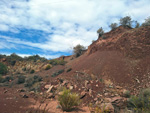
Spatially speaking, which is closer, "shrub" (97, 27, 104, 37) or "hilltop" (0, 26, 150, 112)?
"hilltop" (0, 26, 150, 112)

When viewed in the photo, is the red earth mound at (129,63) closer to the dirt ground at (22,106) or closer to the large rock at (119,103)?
the large rock at (119,103)

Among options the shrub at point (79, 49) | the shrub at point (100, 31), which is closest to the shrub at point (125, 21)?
the shrub at point (100, 31)

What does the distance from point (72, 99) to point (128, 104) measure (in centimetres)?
320

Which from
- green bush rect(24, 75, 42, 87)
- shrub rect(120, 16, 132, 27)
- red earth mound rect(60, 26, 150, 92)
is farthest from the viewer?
shrub rect(120, 16, 132, 27)

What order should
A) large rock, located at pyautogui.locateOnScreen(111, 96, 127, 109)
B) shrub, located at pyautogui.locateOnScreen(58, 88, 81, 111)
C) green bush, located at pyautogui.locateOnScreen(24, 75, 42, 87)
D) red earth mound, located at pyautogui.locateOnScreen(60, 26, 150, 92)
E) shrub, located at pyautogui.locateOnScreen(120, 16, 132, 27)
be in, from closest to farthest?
shrub, located at pyautogui.locateOnScreen(58, 88, 81, 111), large rock, located at pyautogui.locateOnScreen(111, 96, 127, 109), red earth mound, located at pyautogui.locateOnScreen(60, 26, 150, 92), green bush, located at pyautogui.locateOnScreen(24, 75, 42, 87), shrub, located at pyautogui.locateOnScreen(120, 16, 132, 27)

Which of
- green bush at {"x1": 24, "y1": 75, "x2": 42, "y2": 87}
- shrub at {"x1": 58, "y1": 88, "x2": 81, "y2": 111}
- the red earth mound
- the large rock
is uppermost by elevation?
the red earth mound

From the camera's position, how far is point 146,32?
1288 cm

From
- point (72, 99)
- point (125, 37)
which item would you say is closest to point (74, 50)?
point (125, 37)

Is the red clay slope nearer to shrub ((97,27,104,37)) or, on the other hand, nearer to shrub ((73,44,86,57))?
shrub ((97,27,104,37))

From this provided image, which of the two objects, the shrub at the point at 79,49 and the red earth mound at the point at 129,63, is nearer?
the red earth mound at the point at 129,63

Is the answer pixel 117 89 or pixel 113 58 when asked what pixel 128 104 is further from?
pixel 113 58

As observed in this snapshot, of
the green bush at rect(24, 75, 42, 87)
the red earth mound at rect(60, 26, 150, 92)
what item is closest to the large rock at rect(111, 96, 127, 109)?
the red earth mound at rect(60, 26, 150, 92)

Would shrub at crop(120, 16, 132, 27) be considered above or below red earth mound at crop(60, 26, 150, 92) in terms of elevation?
above

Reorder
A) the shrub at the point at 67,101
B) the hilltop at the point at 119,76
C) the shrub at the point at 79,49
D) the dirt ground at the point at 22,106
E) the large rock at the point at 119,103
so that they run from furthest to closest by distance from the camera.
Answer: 1. the shrub at the point at 79,49
2. the hilltop at the point at 119,76
3. the large rock at the point at 119,103
4. the shrub at the point at 67,101
5. the dirt ground at the point at 22,106
